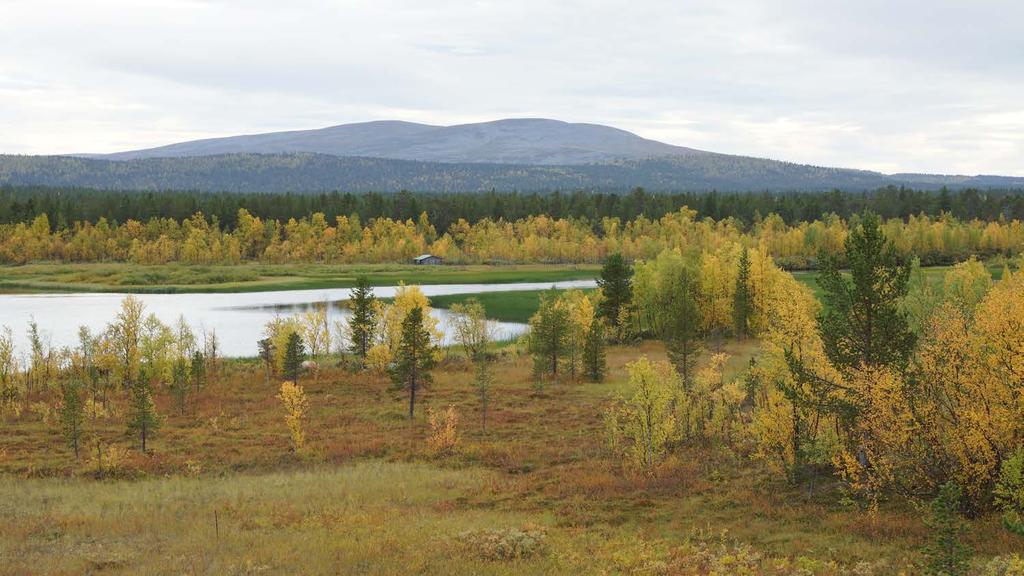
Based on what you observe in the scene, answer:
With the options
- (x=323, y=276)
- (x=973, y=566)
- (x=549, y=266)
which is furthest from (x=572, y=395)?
(x=549, y=266)

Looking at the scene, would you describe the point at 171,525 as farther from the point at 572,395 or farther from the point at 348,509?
the point at 572,395

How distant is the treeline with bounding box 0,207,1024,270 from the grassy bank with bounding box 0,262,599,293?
8896 mm

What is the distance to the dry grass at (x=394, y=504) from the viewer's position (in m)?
23.6

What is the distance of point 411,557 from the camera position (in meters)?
23.7

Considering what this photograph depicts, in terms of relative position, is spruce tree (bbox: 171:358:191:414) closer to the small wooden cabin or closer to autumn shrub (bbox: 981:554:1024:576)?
autumn shrub (bbox: 981:554:1024:576)

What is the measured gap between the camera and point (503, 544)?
2425cm

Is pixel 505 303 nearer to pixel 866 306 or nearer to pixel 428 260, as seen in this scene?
pixel 428 260

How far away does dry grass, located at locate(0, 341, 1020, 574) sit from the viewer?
2361 cm

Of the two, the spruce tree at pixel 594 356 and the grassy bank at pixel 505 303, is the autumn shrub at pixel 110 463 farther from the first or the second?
the grassy bank at pixel 505 303

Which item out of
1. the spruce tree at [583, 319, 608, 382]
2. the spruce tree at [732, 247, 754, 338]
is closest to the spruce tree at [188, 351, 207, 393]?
the spruce tree at [583, 319, 608, 382]

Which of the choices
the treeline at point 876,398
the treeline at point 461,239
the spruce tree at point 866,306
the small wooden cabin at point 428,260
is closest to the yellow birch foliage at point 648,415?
the treeline at point 876,398

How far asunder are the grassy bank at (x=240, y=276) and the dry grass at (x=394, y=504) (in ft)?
280

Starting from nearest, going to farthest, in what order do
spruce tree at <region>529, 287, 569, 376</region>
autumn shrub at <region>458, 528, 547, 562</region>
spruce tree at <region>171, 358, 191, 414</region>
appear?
autumn shrub at <region>458, 528, 547, 562</region> < spruce tree at <region>171, 358, 191, 414</region> < spruce tree at <region>529, 287, 569, 376</region>

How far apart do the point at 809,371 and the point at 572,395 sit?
2972cm
